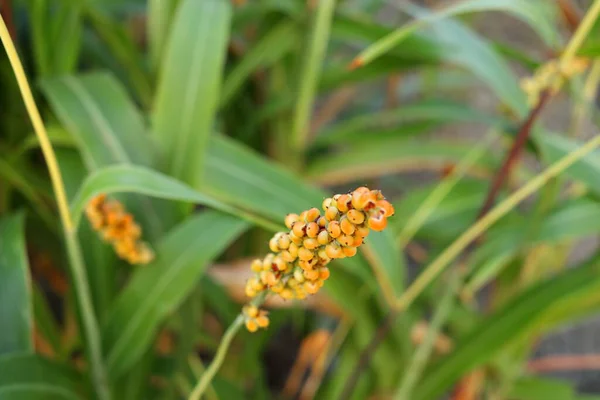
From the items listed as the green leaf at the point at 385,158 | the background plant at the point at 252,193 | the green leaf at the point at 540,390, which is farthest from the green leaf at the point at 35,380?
the green leaf at the point at 540,390

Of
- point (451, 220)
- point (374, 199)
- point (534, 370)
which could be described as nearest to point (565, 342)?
point (534, 370)

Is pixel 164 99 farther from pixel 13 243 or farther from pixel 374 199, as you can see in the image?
pixel 374 199

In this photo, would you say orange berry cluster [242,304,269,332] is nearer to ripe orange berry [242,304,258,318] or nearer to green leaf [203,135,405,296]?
ripe orange berry [242,304,258,318]

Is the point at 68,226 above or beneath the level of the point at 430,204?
beneath

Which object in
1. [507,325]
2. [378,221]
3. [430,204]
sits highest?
[430,204]

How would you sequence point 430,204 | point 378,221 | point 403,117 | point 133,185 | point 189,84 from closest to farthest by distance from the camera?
point 378,221, point 133,185, point 189,84, point 430,204, point 403,117

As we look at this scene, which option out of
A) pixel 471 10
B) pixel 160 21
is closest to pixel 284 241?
pixel 471 10

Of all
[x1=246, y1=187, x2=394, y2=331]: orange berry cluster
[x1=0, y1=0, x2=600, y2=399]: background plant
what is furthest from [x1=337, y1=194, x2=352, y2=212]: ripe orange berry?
[x1=0, y1=0, x2=600, y2=399]: background plant

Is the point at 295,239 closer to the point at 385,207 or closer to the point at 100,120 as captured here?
the point at 385,207
